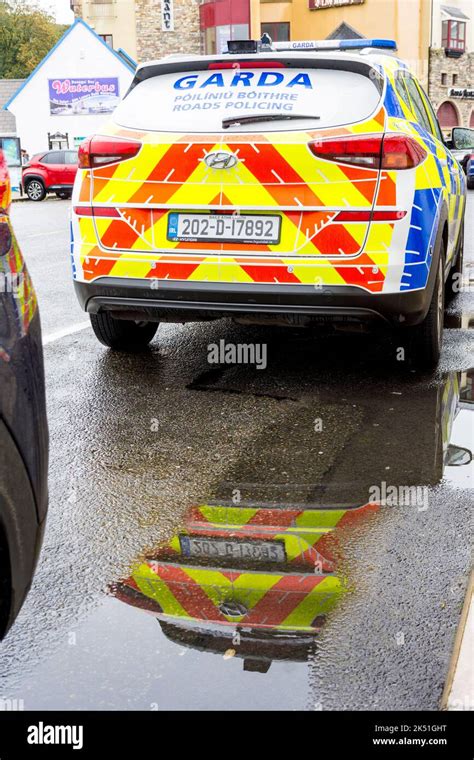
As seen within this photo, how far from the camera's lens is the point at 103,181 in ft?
17.4

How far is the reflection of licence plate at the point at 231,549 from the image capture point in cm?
345

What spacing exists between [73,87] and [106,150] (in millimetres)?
36859

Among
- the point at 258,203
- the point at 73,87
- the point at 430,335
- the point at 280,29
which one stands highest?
the point at 258,203

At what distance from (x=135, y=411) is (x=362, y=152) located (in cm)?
174

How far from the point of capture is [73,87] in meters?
40.1

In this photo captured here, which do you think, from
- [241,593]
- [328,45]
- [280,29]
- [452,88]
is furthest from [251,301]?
[452,88]

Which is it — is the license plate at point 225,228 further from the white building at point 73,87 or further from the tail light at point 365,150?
the white building at point 73,87

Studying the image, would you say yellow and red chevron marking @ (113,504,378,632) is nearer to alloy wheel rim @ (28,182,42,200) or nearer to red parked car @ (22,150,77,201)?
red parked car @ (22,150,77,201)

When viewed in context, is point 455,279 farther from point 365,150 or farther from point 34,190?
point 34,190

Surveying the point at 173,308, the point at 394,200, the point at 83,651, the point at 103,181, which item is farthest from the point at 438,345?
the point at 83,651

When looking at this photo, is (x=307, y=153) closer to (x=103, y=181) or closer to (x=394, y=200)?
(x=394, y=200)

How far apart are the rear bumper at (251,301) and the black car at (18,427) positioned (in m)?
2.81

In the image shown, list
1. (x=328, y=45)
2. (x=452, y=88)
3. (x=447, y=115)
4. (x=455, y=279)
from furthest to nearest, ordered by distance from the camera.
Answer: (x=447, y=115) → (x=452, y=88) → (x=455, y=279) → (x=328, y=45)

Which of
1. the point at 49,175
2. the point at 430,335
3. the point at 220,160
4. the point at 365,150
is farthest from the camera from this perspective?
the point at 49,175
